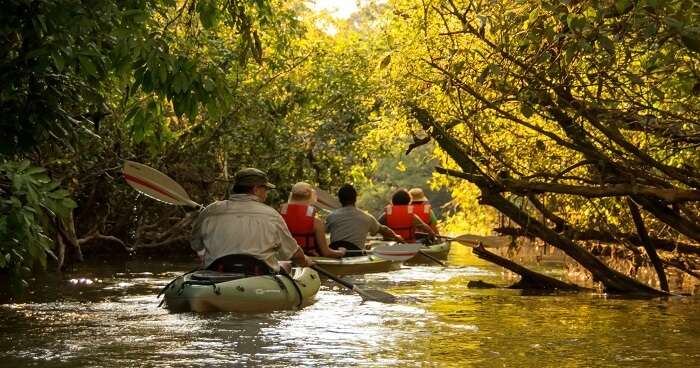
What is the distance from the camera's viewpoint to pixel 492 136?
1289cm

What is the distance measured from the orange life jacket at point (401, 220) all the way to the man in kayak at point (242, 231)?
8.17 m

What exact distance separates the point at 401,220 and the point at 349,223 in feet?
10.9

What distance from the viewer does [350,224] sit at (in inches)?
593

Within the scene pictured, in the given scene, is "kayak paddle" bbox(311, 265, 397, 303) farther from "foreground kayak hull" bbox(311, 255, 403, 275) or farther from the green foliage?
the green foliage

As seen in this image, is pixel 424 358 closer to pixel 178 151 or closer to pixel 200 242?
pixel 200 242

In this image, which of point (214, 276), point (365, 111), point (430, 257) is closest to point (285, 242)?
point (214, 276)

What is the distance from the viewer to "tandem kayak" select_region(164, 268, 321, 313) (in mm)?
9570

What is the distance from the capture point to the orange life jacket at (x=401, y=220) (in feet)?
59.9

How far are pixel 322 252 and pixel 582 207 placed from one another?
10.5 feet

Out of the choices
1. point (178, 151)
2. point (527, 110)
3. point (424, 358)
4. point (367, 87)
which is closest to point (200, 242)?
point (424, 358)

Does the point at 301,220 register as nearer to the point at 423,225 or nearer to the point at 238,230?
the point at 238,230

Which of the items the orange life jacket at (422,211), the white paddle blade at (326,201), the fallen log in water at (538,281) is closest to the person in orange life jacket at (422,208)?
the orange life jacket at (422,211)

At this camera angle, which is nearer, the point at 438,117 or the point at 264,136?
the point at 438,117

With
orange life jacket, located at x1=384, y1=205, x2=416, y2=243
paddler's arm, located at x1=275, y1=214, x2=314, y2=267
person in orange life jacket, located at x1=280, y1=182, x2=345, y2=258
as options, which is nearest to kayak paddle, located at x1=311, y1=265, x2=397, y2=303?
paddler's arm, located at x1=275, y1=214, x2=314, y2=267
